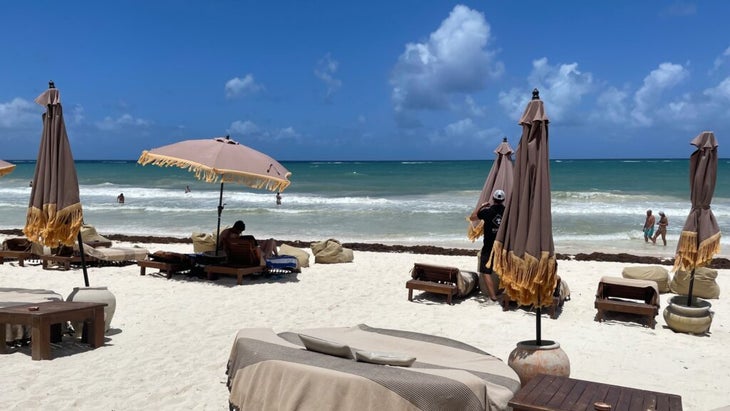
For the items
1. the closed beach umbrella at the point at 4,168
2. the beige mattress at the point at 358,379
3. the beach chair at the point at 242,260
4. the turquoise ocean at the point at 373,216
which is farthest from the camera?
the turquoise ocean at the point at 373,216

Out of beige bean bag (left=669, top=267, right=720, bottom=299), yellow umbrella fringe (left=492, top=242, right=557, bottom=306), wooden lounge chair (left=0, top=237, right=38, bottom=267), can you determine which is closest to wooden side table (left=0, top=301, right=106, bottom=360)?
yellow umbrella fringe (left=492, top=242, right=557, bottom=306)

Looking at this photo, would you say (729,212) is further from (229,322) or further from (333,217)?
(229,322)

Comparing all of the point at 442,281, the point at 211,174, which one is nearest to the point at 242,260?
the point at 211,174

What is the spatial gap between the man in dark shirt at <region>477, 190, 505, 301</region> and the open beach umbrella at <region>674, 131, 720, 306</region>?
2.60 m

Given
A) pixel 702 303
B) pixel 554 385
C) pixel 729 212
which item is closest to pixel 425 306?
pixel 702 303

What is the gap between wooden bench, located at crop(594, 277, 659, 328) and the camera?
841 cm

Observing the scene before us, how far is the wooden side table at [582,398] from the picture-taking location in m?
3.83

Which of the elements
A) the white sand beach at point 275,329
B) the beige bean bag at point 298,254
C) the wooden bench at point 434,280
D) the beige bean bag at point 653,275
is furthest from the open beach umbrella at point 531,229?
the beige bean bag at point 298,254

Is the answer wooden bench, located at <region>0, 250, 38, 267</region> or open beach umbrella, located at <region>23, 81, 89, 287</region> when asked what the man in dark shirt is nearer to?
open beach umbrella, located at <region>23, 81, 89, 287</region>

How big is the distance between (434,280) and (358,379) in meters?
Answer: 6.35

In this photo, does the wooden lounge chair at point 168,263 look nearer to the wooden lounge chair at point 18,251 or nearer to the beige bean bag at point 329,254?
the wooden lounge chair at point 18,251

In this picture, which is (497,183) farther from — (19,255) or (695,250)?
(19,255)

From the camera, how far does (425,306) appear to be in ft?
31.3

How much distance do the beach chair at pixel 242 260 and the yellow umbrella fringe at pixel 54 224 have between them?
385cm
